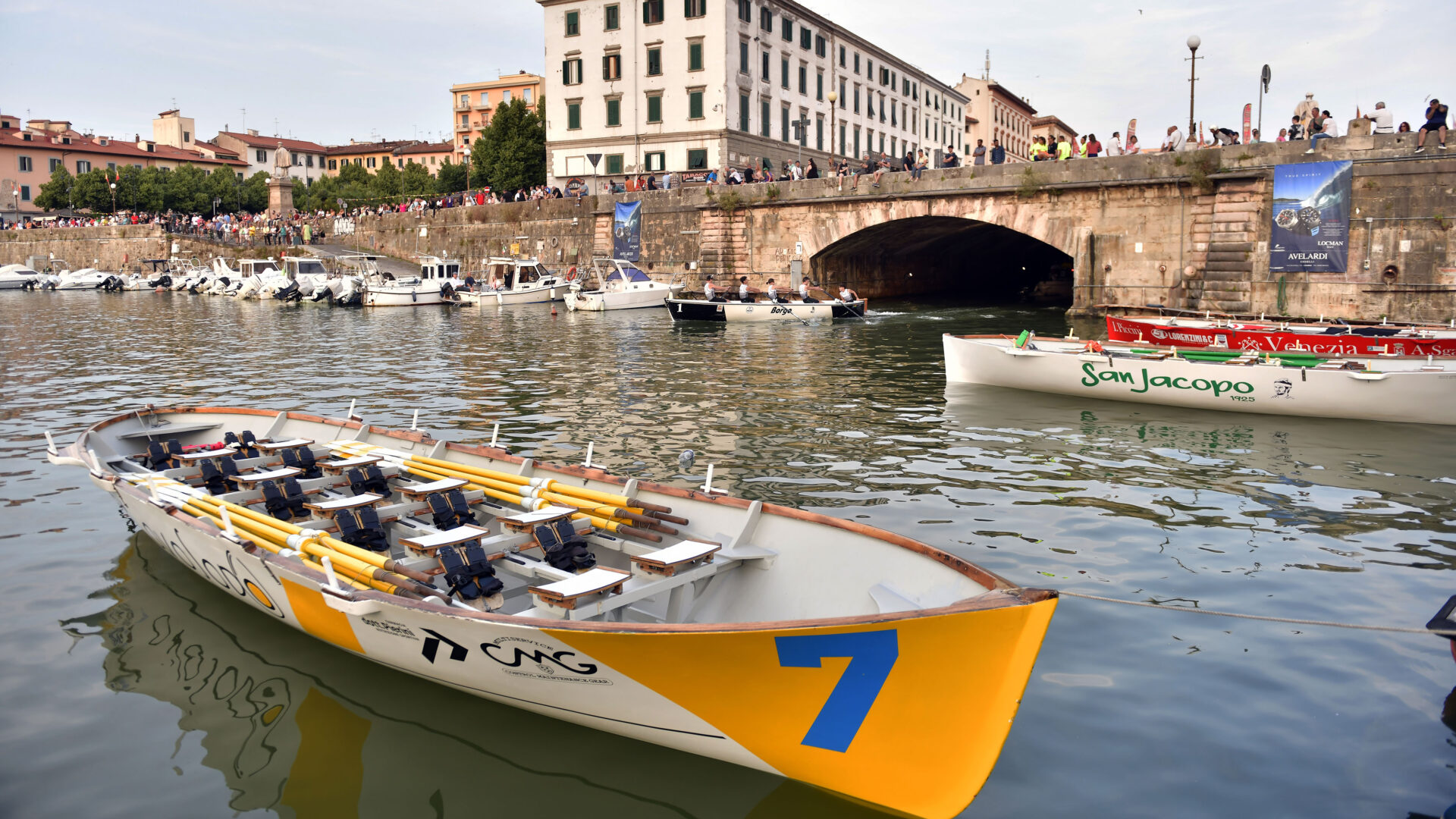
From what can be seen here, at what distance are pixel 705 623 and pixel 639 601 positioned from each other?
1.64 m

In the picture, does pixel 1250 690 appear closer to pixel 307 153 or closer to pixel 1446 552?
pixel 1446 552

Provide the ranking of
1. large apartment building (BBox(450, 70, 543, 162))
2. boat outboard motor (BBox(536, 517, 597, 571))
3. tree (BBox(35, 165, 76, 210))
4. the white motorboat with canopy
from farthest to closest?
1. large apartment building (BBox(450, 70, 543, 162))
2. tree (BBox(35, 165, 76, 210))
3. the white motorboat with canopy
4. boat outboard motor (BBox(536, 517, 597, 571))

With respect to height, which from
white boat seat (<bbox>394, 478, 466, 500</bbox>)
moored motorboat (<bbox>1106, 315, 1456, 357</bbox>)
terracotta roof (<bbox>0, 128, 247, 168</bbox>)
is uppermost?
terracotta roof (<bbox>0, 128, 247, 168</bbox>)

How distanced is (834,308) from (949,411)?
603 inches

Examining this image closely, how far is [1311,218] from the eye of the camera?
22.8 m

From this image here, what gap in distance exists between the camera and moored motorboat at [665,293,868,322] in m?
28.6

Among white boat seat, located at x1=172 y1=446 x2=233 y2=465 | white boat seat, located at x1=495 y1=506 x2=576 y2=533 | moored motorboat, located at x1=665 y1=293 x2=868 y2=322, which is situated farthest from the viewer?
moored motorboat, located at x1=665 y1=293 x2=868 y2=322

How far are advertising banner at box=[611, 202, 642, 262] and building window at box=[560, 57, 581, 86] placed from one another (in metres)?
12.4

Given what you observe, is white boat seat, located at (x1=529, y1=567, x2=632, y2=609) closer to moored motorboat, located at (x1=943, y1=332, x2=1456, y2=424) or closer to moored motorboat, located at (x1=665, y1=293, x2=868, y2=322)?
moored motorboat, located at (x1=943, y1=332, x2=1456, y2=424)

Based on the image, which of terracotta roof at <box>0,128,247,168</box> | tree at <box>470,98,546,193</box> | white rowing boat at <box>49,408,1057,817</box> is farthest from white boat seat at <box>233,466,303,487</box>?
terracotta roof at <box>0,128,247,168</box>

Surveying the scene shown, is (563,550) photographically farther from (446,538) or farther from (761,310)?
(761,310)

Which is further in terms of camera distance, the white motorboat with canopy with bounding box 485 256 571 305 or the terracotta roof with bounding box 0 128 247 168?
the terracotta roof with bounding box 0 128 247 168

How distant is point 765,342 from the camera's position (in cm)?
2317

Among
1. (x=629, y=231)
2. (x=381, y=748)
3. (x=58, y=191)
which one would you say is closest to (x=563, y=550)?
(x=381, y=748)
